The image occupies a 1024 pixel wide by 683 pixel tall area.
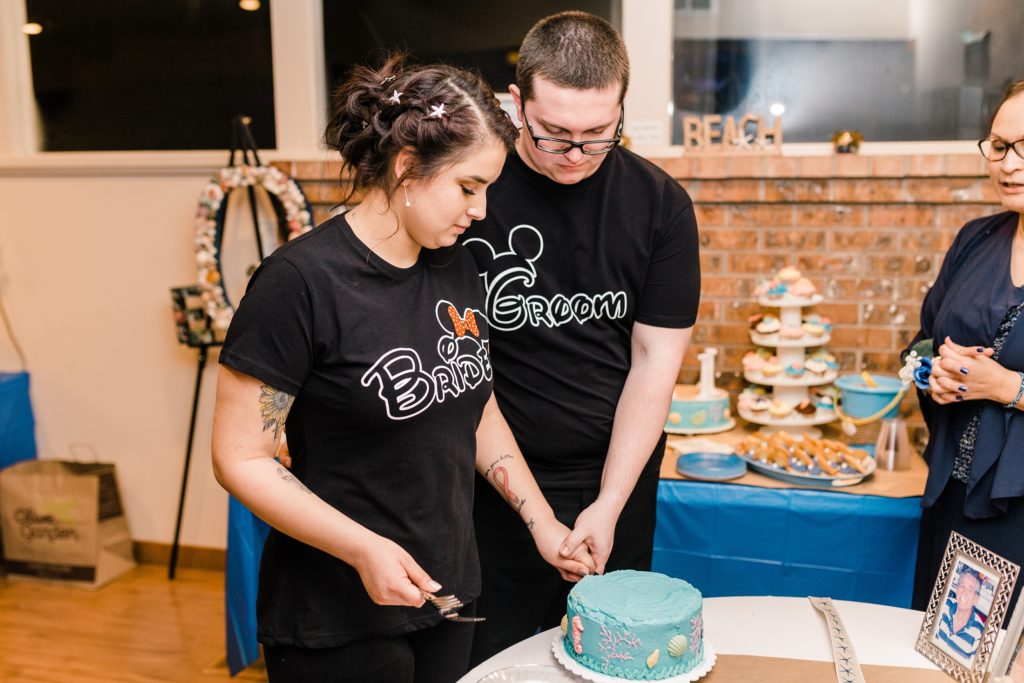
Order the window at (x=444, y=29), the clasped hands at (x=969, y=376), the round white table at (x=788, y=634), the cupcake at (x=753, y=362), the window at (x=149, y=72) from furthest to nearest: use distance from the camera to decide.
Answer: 1. the window at (x=149, y=72)
2. the window at (x=444, y=29)
3. the cupcake at (x=753, y=362)
4. the clasped hands at (x=969, y=376)
5. the round white table at (x=788, y=634)

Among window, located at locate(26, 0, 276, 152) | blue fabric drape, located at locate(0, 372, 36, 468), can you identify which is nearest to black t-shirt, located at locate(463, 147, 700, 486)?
window, located at locate(26, 0, 276, 152)

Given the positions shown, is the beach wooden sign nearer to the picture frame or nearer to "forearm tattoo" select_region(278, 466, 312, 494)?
the picture frame

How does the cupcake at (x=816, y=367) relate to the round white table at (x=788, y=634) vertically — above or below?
above

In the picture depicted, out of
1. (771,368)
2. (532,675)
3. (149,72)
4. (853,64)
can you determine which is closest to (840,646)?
(532,675)

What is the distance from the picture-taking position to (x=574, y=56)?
1458mm

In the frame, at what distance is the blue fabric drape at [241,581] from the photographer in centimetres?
261

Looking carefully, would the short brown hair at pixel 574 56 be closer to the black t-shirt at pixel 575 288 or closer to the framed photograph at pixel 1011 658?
the black t-shirt at pixel 575 288

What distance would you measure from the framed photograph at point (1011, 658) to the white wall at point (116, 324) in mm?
2854

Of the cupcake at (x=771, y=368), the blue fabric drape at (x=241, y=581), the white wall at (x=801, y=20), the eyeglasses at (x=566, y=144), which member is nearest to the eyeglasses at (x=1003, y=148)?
the eyeglasses at (x=566, y=144)

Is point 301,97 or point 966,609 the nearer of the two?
point 966,609

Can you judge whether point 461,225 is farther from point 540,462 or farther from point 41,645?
point 41,645

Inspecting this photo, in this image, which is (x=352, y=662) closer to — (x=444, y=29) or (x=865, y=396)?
(x=865, y=396)

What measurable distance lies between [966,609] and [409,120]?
957mm

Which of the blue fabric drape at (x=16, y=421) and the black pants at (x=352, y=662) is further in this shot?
the blue fabric drape at (x=16, y=421)
